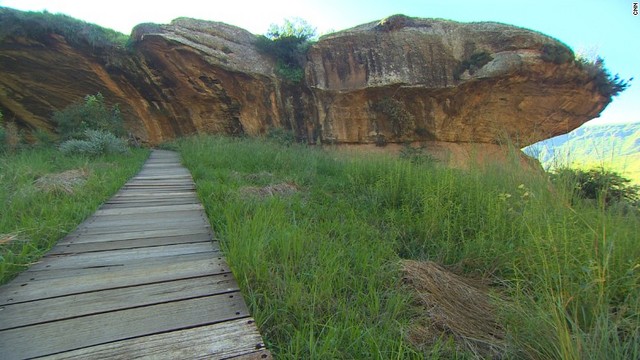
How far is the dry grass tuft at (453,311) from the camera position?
59.3 inches

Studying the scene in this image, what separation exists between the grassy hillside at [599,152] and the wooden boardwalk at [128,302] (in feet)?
9.12

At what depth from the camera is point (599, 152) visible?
2.25m

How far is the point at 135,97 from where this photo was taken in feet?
39.1

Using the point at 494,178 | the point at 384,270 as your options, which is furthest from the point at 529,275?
the point at 494,178

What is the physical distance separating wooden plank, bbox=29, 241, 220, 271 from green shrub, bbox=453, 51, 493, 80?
1164 centimetres

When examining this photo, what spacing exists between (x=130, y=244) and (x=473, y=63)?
12320mm

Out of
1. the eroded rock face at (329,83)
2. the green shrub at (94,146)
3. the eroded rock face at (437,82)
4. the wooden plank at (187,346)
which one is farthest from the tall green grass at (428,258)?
the eroded rock face at (329,83)

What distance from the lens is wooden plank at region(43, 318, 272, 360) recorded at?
1.19 metres

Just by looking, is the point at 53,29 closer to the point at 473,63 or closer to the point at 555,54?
the point at 473,63

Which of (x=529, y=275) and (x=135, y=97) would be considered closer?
(x=529, y=275)

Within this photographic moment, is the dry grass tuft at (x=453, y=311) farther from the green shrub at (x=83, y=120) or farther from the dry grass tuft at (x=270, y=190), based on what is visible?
the green shrub at (x=83, y=120)

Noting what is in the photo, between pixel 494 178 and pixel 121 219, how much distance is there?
4072mm

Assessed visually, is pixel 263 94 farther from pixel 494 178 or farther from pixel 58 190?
pixel 494 178

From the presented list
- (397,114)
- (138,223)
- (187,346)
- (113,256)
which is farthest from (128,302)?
(397,114)
